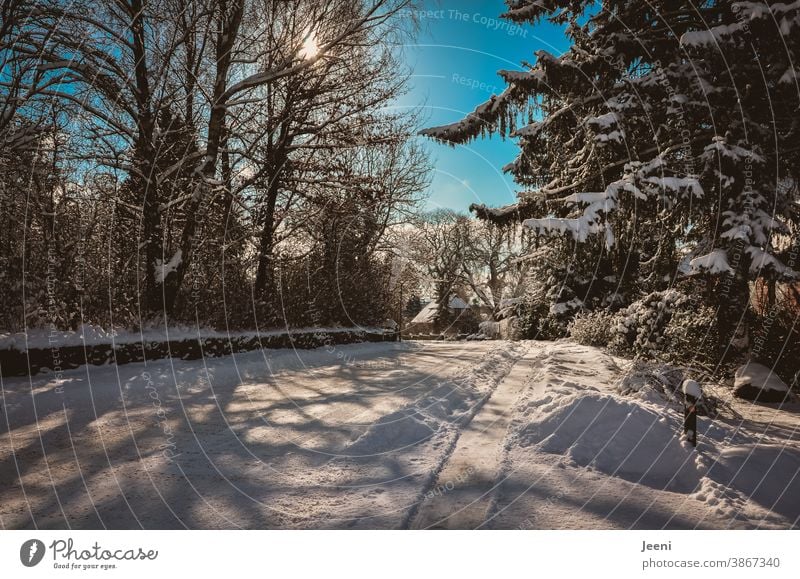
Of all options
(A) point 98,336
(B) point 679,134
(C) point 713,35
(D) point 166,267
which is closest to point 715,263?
(B) point 679,134

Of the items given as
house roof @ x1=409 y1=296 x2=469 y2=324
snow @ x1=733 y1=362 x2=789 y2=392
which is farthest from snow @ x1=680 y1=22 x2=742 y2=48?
house roof @ x1=409 y1=296 x2=469 y2=324

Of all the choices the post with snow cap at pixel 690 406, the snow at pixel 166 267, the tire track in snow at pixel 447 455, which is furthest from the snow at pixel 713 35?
the snow at pixel 166 267

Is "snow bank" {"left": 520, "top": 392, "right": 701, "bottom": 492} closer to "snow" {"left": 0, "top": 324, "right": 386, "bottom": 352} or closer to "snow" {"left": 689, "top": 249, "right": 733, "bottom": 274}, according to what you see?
"snow" {"left": 689, "top": 249, "right": 733, "bottom": 274}

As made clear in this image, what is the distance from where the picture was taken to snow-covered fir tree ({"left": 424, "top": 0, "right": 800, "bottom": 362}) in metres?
7.26

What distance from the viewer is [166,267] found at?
10.9m

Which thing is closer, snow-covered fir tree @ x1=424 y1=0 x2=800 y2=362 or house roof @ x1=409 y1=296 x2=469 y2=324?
snow-covered fir tree @ x1=424 y1=0 x2=800 y2=362

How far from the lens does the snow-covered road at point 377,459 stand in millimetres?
3049

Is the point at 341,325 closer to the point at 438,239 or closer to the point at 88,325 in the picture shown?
the point at 88,325

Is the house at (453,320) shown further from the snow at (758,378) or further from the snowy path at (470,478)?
the snowy path at (470,478)

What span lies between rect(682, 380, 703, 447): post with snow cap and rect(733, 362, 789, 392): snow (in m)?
4.41

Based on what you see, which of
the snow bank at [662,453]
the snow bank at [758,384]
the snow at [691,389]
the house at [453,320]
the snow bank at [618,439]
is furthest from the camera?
the house at [453,320]

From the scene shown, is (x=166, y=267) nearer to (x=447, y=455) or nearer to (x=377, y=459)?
(x=377, y=459)
